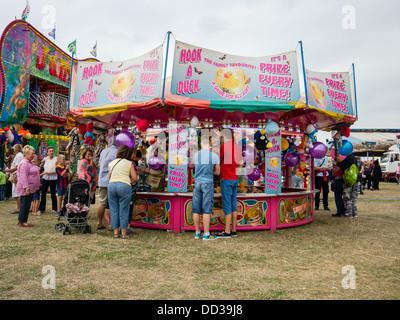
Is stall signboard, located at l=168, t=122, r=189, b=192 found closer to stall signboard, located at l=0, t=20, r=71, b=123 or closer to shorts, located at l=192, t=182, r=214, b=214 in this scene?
shorts, located at l=192, t=182, r=214, b=214

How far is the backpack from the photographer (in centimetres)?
901

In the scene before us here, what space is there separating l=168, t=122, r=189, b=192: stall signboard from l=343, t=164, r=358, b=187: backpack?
4.83 metres

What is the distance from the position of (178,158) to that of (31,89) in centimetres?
1516

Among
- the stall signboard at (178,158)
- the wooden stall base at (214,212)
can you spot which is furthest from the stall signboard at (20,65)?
the stall signboard at (178,158)

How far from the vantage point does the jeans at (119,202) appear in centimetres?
624

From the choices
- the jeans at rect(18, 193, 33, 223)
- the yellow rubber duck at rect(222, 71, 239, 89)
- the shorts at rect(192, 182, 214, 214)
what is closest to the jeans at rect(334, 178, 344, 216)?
the yellow rubber duck at rect(222, 71, 239, 89)

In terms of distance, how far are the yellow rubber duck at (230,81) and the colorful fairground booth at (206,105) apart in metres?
0.02

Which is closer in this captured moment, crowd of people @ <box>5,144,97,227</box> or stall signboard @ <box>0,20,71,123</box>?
crowd of people @ <box>5,144,97,227</box>

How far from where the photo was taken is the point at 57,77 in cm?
1903

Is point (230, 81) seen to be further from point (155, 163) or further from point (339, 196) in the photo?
point (339, 196)

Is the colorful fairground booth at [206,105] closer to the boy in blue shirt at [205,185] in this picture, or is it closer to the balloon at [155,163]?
the balloon at [155,163]

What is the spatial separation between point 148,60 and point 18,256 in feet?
14.4

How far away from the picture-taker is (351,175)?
900 centimetres
